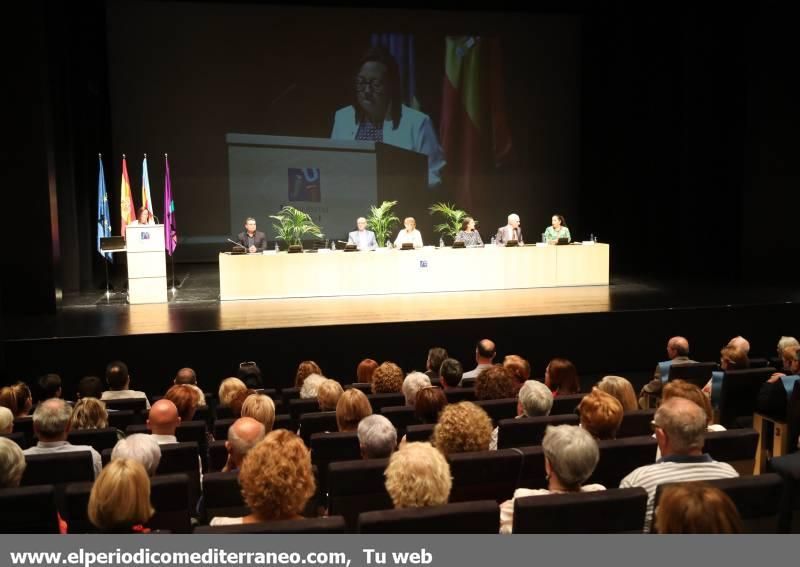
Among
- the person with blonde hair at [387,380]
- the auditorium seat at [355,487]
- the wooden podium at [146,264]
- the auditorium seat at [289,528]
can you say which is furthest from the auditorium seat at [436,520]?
the wooden podium at [146,264]

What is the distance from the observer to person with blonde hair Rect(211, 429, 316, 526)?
104 inches

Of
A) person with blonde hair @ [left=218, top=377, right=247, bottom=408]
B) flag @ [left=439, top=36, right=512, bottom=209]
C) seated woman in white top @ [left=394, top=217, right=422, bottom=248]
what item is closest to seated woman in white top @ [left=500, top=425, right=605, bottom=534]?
person with blonde hair @ [left=218, top=377, right=247, bottom=408]

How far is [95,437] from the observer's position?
4176 mm

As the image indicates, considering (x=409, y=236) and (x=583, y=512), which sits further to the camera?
(x=409, y=236)

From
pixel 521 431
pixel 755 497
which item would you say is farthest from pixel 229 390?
pixel 755 497

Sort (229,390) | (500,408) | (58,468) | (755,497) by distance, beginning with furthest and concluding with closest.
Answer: (229,390) < (500,408) < (58,468) < (755,497)

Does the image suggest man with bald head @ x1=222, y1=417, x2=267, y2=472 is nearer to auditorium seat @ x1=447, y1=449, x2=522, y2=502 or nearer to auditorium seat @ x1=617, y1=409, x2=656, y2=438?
auditorium seat @ x1=447, y1=449, x2=522, y2=502

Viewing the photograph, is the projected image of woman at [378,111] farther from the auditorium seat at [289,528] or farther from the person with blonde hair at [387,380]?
the auditorium seat at [289,528]

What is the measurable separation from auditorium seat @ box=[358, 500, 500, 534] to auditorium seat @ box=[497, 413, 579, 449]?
144 cm

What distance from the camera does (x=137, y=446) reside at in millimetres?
3332

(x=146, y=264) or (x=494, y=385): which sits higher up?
(x=146, y=264)

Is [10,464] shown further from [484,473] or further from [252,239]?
[252,239]

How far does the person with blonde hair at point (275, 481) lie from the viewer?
2645 mm

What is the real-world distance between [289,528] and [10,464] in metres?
1.30
